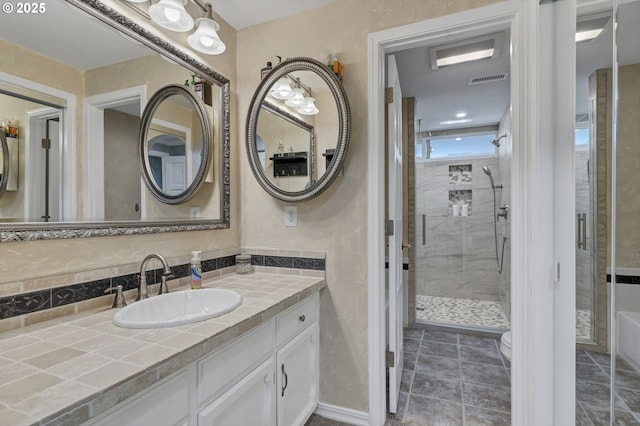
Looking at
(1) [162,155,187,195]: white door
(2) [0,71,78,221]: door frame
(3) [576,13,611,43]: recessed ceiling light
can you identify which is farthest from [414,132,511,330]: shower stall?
(2) [0,71,78,221]: door frame

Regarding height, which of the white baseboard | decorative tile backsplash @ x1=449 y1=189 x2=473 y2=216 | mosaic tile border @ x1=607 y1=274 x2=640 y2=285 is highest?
decorative tile backsplash @ x1=449 y1=189 x2=473 y2=216

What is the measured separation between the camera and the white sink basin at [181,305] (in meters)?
1.21

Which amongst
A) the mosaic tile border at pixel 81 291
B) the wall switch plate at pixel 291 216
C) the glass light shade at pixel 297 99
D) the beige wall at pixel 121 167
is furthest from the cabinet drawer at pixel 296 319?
the glass light shade at pixel 297 99

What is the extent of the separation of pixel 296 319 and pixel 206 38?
1524 mm

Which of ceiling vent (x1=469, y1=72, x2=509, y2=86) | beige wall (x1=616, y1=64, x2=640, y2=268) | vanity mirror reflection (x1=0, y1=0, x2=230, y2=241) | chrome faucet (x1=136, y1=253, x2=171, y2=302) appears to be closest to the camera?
beige wall (x1=616, y1=64, x2=640, y2=268)

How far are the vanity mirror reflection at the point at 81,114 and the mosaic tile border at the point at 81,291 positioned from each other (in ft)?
0.65

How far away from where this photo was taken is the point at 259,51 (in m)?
2.01

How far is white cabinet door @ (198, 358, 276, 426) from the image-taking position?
102 cm

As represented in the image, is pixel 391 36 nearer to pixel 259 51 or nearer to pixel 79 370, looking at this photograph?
pixel 259 51

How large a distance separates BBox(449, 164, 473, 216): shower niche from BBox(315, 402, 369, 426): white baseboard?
339cm

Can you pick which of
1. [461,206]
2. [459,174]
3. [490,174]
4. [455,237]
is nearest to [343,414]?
[455,237]

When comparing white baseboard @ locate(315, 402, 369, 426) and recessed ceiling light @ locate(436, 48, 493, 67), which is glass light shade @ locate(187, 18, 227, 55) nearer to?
recessed ceiling light @ locate(436, 48, 493, 67)

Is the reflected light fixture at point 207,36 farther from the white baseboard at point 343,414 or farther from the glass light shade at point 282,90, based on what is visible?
the white baseboard at point 343,414

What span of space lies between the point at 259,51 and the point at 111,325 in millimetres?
1769
